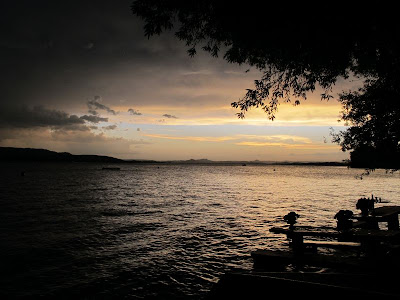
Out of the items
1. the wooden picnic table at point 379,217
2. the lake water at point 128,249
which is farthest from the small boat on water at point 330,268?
the lake water at point 128,249

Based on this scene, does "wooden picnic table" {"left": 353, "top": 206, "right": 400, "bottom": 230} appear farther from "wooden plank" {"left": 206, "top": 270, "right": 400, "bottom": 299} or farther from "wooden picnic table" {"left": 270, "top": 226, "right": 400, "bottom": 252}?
"wooden plank" {"left": 206, "top": 270, "right": 400, "bottom": 299}

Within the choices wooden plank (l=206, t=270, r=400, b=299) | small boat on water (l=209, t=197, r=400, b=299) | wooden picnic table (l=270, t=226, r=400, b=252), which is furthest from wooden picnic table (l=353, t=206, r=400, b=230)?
wooden plank (l=206, t=270, r=400, b=299)

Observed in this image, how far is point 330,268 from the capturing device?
35.5 feet

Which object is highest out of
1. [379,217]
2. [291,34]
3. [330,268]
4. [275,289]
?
[291,34]

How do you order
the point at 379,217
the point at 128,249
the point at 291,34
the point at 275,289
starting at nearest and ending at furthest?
the point at 275,289
the point at 291,34
the point at 379,217
the point at 128,249

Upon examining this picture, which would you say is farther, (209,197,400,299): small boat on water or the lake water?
the lake water

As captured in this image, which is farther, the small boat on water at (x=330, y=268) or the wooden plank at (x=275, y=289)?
the small boat on water at (x=330, y=268)

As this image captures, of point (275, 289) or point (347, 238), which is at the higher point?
point (275, 289)

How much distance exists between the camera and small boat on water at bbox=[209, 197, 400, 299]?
3.87 metres

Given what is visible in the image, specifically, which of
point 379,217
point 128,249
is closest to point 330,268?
point 379,217

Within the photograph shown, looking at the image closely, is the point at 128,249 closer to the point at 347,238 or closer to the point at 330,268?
the point at 330,268

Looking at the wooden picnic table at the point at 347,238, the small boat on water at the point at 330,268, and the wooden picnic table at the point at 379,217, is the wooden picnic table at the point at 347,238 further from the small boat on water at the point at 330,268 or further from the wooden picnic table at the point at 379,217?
the wooden picnic table at the point at 379,217

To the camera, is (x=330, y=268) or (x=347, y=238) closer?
(x=347, y=238)

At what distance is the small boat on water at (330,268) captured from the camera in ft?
12.7
